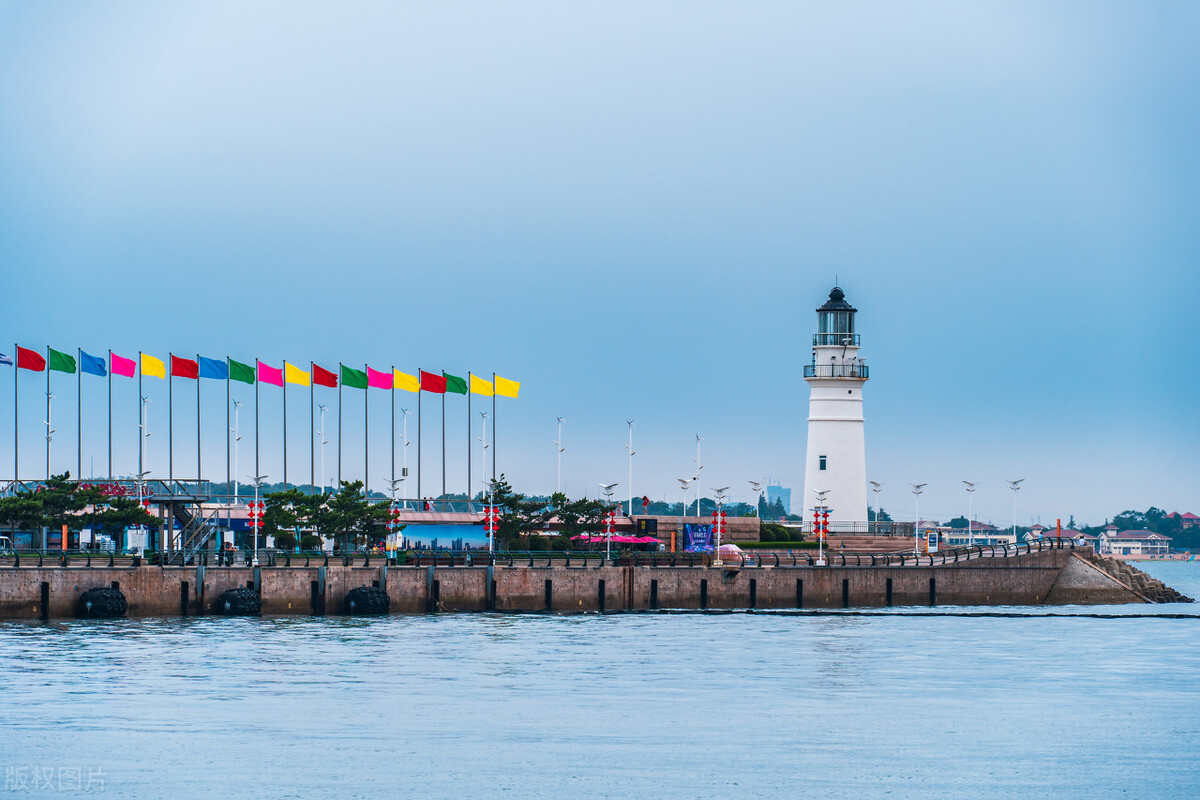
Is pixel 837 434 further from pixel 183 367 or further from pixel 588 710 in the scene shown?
pixel 588 710

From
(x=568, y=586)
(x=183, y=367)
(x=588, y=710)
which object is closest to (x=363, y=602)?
(x=568, y=586)

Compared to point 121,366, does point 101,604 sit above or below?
below

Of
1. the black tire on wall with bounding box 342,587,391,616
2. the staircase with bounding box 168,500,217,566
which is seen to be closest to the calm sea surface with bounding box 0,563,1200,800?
the black tire on wall with bounding box 342,587,391,616

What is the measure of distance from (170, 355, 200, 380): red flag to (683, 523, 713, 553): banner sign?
102 ft

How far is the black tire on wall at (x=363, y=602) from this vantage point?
89375 mm

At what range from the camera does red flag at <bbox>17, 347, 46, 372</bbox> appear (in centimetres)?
10062

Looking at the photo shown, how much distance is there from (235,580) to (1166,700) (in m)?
46.7

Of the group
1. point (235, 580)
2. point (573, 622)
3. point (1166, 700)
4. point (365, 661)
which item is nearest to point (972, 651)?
point (1166, 700)

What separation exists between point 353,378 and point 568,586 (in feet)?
80.0

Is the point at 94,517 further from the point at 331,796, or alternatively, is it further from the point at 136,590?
the point at 331,796

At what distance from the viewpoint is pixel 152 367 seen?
10381 cm

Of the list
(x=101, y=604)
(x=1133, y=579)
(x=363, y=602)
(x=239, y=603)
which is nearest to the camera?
(x=101, y=604)

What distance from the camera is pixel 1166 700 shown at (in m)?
62.5

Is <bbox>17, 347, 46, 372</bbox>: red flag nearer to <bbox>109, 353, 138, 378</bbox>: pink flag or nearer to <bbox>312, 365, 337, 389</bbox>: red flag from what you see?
<bbox>109, 353, 138, 378</bbox>: pink flag
